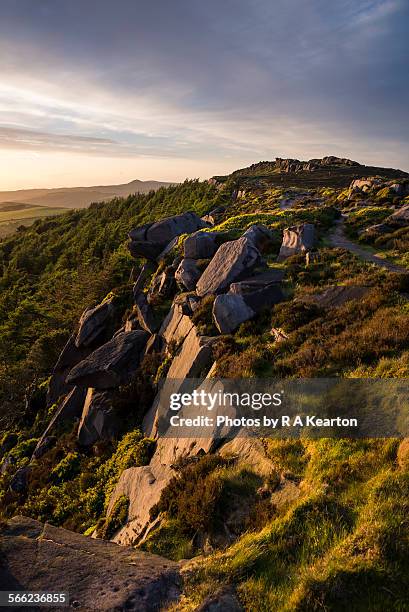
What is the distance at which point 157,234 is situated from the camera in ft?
131

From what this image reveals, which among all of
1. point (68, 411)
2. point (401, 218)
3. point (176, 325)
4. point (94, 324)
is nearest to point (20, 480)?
point (68, 411)

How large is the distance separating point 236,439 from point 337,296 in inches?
402

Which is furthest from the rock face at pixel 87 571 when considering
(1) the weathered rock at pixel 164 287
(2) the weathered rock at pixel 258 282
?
(1) the weathered rock at pixel 164 287

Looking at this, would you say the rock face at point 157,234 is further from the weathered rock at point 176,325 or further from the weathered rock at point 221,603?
the weathered rock at point 221,603

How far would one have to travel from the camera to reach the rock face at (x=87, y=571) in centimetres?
714

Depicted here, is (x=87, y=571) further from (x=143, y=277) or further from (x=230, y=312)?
(x=143, y=277)

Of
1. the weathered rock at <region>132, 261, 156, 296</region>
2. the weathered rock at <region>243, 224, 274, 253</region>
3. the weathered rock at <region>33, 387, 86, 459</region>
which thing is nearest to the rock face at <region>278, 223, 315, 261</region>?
the weathered rock at <region>243, 224, 274, 253</region>

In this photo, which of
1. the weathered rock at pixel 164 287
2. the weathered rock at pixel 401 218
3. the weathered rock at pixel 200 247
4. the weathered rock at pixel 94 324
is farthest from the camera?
the weathered rock at pixel 401 218

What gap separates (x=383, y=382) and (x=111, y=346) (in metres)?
16.9

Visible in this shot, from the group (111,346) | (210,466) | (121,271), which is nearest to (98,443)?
(111,346)

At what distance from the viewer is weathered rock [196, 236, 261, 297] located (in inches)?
912

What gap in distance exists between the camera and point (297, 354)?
48.2ft

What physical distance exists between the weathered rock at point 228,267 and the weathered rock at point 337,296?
5.06 m

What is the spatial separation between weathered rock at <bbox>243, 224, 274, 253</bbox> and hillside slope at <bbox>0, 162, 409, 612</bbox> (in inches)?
5.8
